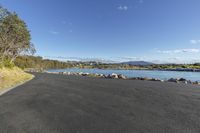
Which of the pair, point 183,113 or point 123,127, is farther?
point 183,113

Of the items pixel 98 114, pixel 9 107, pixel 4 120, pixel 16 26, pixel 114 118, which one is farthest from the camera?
pixel 16 26

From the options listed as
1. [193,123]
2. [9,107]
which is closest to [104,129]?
[193,123]

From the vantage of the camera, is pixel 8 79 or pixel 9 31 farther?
pixel 9 31

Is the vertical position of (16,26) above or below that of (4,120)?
above

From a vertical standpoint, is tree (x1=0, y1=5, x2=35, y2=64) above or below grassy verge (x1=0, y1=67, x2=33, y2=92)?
above

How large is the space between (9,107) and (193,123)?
292 inches

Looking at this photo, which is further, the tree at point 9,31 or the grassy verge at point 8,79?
the tree at point 9,31

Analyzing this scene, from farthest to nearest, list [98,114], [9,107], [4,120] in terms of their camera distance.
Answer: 1. [9,107]
2. [98,114]
3. [4,120]

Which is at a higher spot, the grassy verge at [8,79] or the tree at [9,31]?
the tree at [9,31]

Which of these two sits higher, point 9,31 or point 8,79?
point 9,31

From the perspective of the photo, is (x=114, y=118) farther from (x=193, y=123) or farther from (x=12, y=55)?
(x=12, y=55)

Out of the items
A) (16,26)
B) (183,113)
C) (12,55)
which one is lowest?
(183,113)

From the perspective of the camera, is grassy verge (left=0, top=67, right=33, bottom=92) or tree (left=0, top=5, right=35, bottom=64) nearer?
grassy verge (left=0, top=67, right=33, bottom=92)

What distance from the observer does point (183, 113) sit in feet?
21.5
